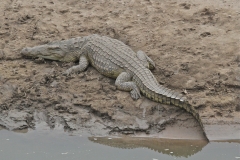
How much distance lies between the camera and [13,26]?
29.8 ft

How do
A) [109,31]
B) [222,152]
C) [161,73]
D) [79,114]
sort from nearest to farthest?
[222,152], [79,114], [161,73], [109,31]

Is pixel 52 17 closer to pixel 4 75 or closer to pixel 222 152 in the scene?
pixel 4 75

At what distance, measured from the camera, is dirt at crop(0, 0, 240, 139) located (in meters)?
6.92

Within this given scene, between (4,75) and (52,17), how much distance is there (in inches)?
77.2

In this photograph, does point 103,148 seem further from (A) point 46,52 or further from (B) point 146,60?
(A) point 46,52

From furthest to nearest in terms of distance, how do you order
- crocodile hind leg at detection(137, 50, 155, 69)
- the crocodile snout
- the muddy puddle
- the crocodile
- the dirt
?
the crocodile snout
crocodile hind leg at detection(137, 50, 155, 69)
the crocodile
the dirt
the muddy puddle

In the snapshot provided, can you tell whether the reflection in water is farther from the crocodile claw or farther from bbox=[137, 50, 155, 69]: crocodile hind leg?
bbox=[137, 50, 155, 69]: crocodile hind leg

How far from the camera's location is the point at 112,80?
7750mm

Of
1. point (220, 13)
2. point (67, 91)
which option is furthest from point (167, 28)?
point (67, 91)

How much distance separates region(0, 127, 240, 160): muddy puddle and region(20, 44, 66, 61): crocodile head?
184 centimetres

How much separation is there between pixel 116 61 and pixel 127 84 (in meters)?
0.52

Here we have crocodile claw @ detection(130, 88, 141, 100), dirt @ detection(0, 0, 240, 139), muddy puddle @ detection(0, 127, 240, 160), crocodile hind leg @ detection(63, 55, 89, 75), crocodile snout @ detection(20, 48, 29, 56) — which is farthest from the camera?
crocodile snout @ detection(20, 48, 29, 56)

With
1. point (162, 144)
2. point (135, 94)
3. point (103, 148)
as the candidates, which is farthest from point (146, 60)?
point (103, 148)

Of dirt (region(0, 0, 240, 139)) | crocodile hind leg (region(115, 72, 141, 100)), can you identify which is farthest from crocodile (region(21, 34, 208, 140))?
dirt (region(0, 0, 240, 139))
